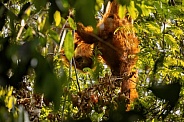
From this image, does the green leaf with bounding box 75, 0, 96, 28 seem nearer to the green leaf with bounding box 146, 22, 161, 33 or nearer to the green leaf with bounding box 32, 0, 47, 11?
the green leaf with bounding box 32, 0, 47, 11

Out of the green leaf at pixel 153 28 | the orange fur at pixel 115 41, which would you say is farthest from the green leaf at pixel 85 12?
the green leaf at pixel 153 28

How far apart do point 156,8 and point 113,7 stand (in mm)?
817

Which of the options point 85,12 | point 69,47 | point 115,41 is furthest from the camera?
point 115,41

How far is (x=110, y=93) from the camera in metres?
2.47

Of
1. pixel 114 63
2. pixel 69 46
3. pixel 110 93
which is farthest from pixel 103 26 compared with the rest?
pixel 69 46

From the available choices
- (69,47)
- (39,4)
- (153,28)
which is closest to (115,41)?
(153,28)

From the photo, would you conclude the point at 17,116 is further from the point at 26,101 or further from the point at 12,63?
the point at 26,101

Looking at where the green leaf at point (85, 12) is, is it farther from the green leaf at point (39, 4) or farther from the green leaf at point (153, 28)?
the green leaf at point (153, 28)

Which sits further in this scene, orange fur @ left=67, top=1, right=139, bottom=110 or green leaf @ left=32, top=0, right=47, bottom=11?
orange fur @ left=67, top=1, right=139, bottom=110

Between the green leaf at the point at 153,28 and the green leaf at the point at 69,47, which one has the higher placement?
the green leaf at the point at 153,28

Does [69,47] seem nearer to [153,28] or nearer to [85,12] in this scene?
[85,12]

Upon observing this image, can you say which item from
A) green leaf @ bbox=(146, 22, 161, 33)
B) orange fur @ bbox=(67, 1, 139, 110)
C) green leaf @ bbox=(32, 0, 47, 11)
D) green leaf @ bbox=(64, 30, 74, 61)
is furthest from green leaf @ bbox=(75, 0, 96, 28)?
green leaf @ bbox=(146, 22, 161, 33)

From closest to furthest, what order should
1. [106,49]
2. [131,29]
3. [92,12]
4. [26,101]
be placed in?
[92,12] → [26,101] → [131,29] → [106,49]

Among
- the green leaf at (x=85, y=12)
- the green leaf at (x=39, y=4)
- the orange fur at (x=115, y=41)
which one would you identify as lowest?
the green leaf at (x=85, y=12)
